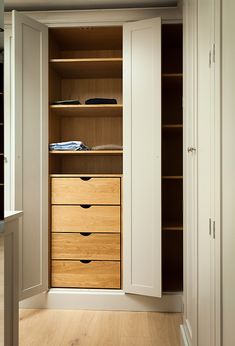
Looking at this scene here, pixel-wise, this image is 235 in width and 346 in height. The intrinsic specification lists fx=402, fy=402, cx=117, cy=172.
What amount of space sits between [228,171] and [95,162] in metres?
2.46

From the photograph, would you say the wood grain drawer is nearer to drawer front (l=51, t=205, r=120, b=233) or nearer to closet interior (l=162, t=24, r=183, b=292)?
drawer front (l=51, t=205, r=120, b=233)

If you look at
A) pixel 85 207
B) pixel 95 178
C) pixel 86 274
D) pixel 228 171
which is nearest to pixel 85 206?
pixel 85 207

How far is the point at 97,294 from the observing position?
9.80ft

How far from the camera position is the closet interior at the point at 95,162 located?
9.82ft

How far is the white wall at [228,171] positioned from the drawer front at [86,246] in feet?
5.91

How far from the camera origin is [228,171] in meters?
1.12

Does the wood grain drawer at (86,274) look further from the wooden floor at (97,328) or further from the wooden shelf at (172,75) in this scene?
the wooden shelf at (172,75)

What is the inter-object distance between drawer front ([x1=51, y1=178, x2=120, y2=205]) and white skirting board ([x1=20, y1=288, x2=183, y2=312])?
26.6 inches

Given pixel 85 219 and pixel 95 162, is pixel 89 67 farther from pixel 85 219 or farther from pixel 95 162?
pixel 85 219

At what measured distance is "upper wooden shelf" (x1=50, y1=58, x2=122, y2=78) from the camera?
3.02m

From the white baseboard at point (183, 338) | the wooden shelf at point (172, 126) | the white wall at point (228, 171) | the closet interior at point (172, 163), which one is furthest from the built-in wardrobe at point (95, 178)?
the white wall at point (228, 171)

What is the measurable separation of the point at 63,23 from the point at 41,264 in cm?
179

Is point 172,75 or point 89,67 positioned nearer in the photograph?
point 172,75

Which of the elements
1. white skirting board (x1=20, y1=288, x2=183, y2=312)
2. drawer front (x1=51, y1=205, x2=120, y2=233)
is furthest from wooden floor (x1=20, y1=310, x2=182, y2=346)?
drawer front (x1=51, y1=205, x2=120, y2=233)
